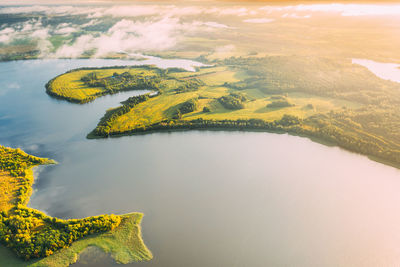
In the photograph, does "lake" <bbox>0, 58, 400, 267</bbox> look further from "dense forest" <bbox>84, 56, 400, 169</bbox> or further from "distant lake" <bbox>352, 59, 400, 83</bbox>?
"distant lake" <bbox>352, 59, 400, 83</bbox>

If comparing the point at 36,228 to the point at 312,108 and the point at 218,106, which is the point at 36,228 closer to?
the point at 218,106

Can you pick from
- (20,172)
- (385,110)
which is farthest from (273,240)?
(385,110)

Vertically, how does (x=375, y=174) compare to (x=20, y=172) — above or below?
below

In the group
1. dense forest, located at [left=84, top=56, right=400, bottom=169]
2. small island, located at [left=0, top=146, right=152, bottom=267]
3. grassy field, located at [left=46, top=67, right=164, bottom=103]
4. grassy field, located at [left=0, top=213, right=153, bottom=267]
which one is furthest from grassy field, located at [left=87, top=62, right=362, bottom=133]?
grassy field, located at [left=0, top=213, right=153, bottom=267]

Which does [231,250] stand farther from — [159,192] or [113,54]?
[113,54]

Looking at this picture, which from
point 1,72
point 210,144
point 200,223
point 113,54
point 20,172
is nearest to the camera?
point 200,223

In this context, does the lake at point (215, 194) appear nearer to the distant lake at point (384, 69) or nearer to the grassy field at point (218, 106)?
the grassy field at point (218, 106)

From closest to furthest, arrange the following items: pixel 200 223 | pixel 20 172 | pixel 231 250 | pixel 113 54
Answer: pixel 231 250 → pixel 200 223 → pixel 20 172 → pixel 113 54
